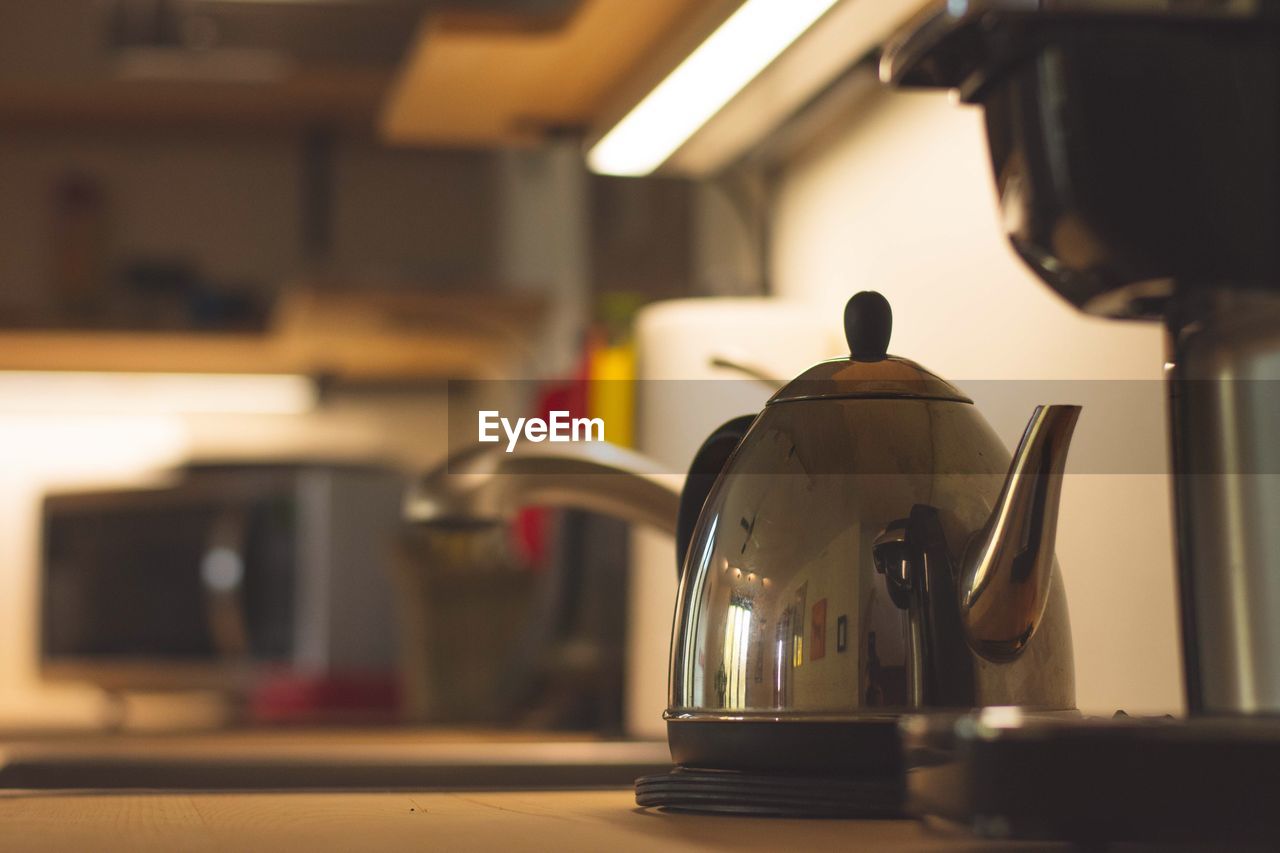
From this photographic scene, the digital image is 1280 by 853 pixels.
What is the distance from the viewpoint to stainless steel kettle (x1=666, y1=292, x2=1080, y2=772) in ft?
1.87

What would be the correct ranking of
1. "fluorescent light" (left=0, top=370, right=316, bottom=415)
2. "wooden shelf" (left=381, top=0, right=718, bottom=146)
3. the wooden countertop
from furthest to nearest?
"fluorescent light" (left=0, top=370, right=316, bottom=415)
"wooden shelf" (left=381, top=0, right=718, bottom=146)
the wooden countertop

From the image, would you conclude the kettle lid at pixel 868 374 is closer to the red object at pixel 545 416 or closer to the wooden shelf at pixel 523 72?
the wooden shelf at pixel 523 72

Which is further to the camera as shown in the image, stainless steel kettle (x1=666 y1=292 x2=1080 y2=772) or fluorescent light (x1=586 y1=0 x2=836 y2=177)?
fluorescent light (x1=586 y1=0 x2=836 y2=177)

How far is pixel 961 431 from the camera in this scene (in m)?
0.63

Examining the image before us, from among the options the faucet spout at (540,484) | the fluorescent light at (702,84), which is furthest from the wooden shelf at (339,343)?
the faucet spout at (540,484)

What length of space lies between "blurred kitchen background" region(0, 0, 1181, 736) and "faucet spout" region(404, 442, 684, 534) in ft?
0.65

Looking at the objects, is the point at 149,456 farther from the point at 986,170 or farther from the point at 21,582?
the point at 986,170

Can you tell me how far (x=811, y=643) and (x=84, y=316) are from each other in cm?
258

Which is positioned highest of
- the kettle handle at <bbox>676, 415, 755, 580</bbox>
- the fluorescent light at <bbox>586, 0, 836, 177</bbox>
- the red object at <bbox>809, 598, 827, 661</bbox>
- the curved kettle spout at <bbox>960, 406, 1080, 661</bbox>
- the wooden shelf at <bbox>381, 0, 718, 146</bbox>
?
the wooden shelf at <bbox>381, 0, 718, 146</bbox>

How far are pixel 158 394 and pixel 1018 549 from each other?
118 inches

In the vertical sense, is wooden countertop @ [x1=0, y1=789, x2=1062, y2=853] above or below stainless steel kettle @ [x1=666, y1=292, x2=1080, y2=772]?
below

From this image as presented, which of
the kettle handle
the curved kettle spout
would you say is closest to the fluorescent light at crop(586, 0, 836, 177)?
the kettle handle

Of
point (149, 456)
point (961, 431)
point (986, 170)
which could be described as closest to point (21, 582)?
point (149, 456)

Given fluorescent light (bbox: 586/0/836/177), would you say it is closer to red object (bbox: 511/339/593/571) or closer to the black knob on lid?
red object (bbox: 511/339/593/571)
